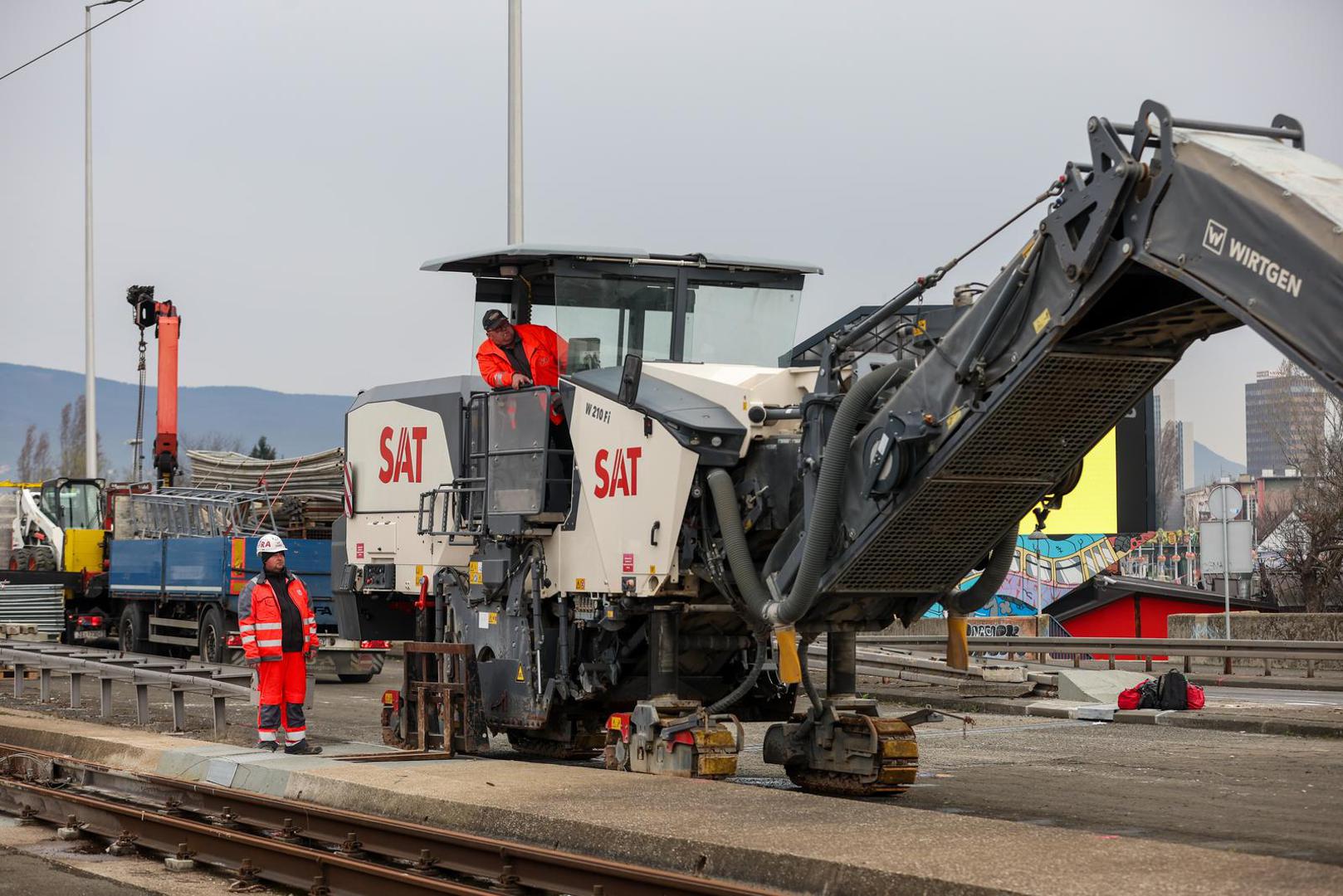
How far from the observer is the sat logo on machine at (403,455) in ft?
47.9

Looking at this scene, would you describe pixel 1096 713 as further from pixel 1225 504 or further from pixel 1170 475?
pixel 1170 475

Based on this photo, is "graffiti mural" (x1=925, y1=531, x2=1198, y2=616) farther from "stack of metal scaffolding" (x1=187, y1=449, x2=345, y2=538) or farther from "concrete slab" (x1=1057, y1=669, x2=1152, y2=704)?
"concrete slab" (x1=1057, y1=669, x2=1152, y2=704)

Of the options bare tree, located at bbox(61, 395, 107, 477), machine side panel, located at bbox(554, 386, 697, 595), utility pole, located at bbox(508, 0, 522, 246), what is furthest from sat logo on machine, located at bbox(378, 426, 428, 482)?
bare tree, located at bbox(61, 395, 107, 477)

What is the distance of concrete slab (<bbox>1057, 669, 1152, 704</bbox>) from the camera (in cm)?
2075

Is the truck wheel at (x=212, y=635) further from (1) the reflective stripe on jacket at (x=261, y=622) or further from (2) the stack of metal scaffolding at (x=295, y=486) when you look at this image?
(1) the reflective stripe on jacket at (x=261, y=622)

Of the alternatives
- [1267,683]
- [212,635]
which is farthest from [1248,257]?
[212,635]

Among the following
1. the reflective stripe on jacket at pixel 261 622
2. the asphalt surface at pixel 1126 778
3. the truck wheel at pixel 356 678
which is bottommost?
the asphalt surface at pixel 1126 778

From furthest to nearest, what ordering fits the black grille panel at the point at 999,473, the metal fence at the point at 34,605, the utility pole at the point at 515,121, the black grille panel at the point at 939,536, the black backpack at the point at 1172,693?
the metal fence at the point at 34,605
the utility pole at the point at 515,121
the black backpack at the point at 1172,693
the black grille panel at the point at 939,536
the black grille panel at the point at 999,473

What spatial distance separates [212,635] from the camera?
24859mm

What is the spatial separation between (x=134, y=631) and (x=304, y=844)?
61.0 ft

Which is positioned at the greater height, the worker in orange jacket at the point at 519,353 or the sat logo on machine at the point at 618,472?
the worker in orange jacket at the point at 519,353

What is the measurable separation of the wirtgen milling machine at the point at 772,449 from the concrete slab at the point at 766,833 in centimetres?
99

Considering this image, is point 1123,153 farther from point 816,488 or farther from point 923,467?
point 816,488

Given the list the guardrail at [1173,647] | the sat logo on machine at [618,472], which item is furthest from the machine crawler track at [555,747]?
the guardrail at [1173,647]
